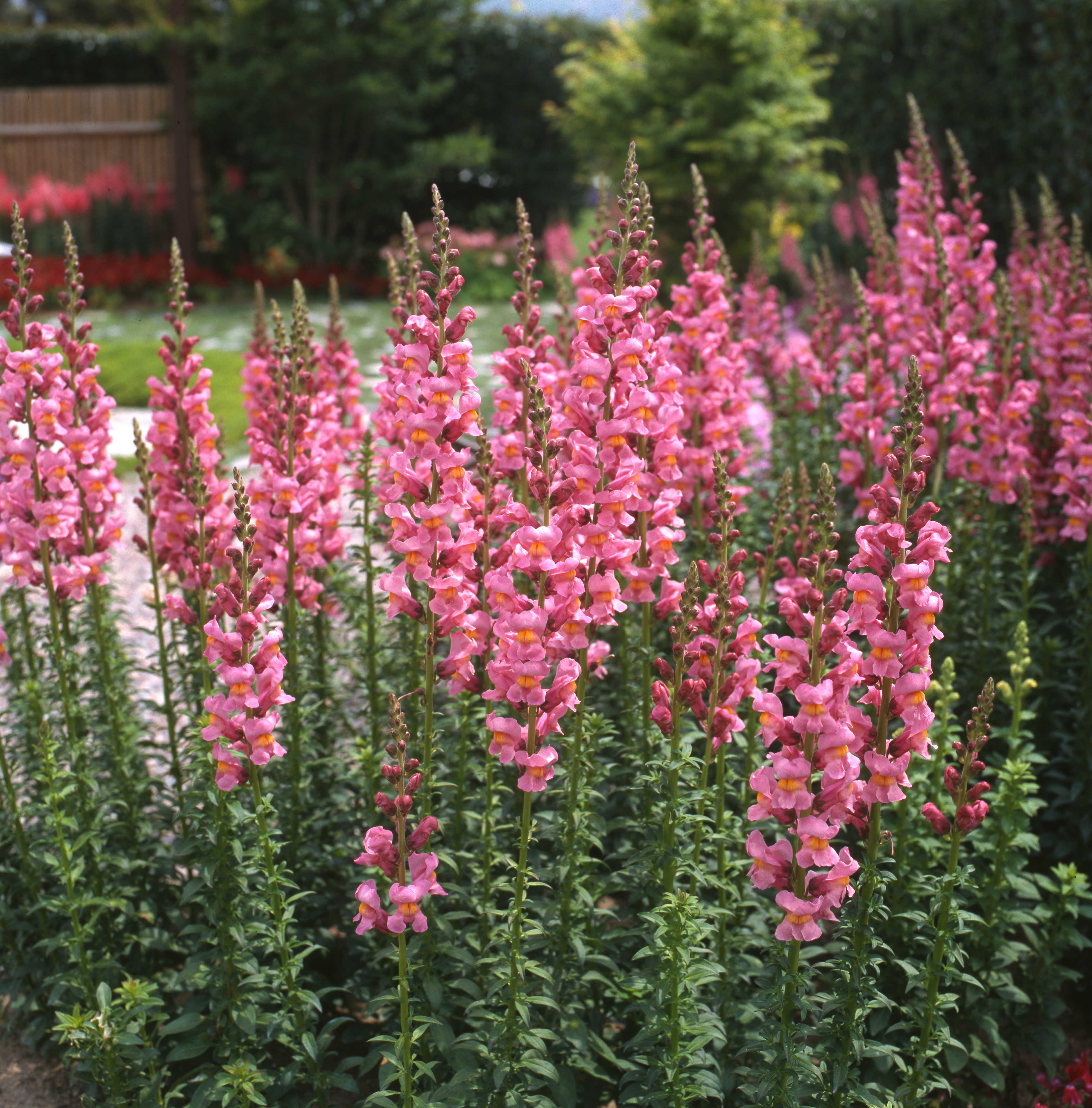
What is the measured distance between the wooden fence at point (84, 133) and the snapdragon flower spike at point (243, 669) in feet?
53.5

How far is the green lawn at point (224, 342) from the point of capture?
9391 millimetres

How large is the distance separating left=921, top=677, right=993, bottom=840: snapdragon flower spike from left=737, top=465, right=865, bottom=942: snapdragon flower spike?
241mm

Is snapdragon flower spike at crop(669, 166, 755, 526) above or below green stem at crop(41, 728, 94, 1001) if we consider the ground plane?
above

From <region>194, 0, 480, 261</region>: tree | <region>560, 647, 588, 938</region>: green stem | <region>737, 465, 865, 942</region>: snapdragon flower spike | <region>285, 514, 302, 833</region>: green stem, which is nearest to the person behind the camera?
<region>737, 465, 865, 942</region>: snapdragon flower spike

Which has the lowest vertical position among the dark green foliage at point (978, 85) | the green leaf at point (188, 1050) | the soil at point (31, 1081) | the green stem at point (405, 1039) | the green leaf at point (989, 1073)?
the green leaf at point (989, 1073)

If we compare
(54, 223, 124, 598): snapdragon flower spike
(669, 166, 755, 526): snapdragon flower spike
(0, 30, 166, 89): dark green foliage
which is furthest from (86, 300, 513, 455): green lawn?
(0, 30, 166, 89): dark green foliage

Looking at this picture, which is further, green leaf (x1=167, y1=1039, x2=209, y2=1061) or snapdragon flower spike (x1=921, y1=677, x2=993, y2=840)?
green leaf (x1=167, y1=1039, x2=209, y2=1061)

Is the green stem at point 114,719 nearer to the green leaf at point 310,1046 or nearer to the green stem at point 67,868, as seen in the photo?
the green stem at point 67,868

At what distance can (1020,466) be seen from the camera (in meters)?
3.93

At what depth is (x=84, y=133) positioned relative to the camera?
17359mm

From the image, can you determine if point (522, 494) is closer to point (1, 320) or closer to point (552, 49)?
point (1, 320)

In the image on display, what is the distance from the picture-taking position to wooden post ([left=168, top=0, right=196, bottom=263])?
1516 cm

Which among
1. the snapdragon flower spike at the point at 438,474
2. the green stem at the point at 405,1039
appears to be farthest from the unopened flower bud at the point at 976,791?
the green stem at the point at 405,1039

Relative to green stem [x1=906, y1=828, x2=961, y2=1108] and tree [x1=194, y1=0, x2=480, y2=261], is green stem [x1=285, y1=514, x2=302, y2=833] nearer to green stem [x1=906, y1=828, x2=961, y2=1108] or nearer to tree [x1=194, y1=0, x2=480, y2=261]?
green stem [x1=906, y1=828, x2=961, y2=1108]
